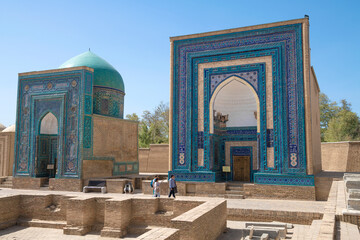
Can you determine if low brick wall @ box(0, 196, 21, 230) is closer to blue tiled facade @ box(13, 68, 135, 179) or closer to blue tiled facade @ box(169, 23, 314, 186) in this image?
blue tiled facade @ box(13, 68, 135, 179)

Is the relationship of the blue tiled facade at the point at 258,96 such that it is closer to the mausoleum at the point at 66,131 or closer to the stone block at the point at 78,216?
the stone block at the point at 78,216

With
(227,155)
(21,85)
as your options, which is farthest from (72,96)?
(227,155)

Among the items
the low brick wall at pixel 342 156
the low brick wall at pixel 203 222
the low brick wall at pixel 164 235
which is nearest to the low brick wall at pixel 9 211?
the low brick wall at pixel 203 222

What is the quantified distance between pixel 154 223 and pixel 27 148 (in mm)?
8727

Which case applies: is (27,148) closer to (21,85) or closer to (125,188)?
(21,85)

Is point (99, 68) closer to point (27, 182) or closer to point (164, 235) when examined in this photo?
point (27, 182)

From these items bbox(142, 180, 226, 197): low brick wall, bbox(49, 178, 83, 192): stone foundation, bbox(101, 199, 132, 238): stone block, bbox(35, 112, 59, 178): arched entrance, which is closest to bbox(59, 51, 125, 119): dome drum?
bbox(35, 112, 59, 178): arched entrance

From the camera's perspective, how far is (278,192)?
36.3 feet

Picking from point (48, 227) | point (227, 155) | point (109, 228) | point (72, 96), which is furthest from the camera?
point (72, 96)

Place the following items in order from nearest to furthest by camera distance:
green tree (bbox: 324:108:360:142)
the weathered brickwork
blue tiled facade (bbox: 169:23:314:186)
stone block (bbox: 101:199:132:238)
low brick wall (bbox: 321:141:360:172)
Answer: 1. stone block (bbox: 101:199:132:238)
2. blue tiled facade (bbox: 169:23:314:186)
3. the weathered brickwork
4. low brick wall (bbox: 321:141:360:172)
5. green tree (bbox: 324:108:360:142)

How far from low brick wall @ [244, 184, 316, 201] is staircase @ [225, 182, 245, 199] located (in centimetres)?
25

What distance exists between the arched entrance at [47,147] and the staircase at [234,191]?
8255 mm

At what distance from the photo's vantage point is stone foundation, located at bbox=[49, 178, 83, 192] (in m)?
14.1

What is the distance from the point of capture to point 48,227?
10273 millimetres
